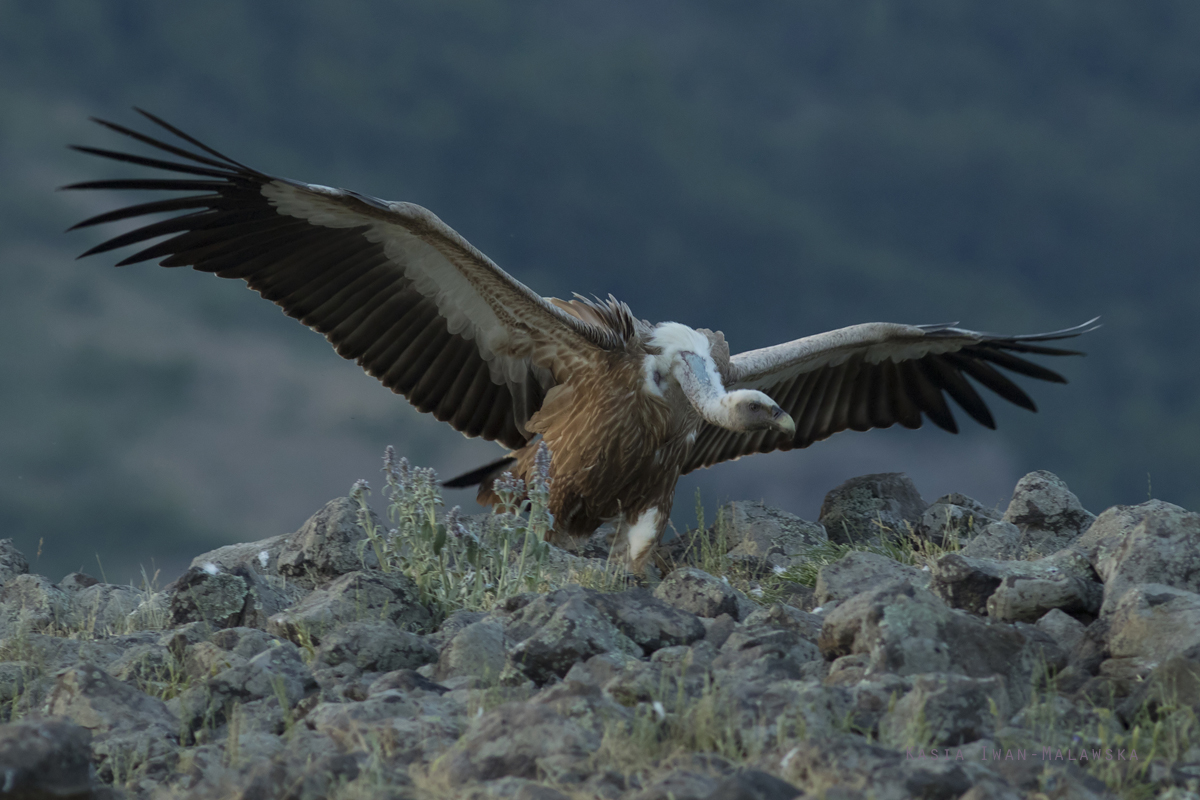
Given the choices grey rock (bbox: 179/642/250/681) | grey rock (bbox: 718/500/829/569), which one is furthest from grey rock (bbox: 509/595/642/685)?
grey rock (bbox: 718/500/829/569)

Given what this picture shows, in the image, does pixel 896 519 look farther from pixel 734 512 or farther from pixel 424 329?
pixel 424 329

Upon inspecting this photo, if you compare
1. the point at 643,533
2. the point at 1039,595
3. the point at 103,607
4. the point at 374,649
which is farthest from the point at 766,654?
the point at 103,607

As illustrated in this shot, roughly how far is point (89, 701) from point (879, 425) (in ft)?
24.8

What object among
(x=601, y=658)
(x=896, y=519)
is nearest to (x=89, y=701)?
(x=601, y=658)

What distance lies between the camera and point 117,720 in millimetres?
4699

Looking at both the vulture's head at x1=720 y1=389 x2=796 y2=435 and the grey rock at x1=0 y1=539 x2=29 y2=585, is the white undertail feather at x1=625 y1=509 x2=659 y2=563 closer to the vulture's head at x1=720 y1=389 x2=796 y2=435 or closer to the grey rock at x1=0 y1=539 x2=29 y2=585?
the vulture's head at x1=720 y1=389 x2=796 y2=435

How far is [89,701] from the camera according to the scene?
4723mm

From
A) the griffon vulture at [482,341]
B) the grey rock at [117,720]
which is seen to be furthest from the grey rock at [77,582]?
the grey rock at [117,720]

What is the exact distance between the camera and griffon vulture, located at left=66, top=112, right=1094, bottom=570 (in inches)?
296

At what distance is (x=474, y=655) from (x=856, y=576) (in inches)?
102

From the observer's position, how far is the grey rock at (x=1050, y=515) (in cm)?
871

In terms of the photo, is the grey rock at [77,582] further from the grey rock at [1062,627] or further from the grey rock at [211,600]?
the grey rock at [1062,627]

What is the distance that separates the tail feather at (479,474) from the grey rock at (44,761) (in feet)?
17.6

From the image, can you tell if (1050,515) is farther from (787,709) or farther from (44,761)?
(44,761)
